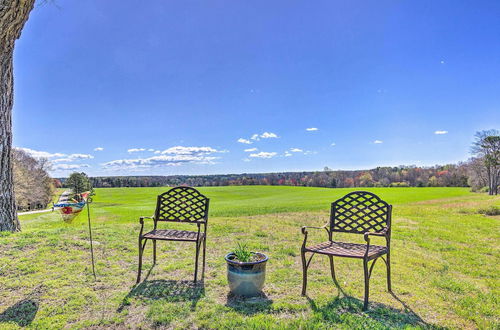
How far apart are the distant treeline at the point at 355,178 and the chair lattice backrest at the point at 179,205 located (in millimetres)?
46029

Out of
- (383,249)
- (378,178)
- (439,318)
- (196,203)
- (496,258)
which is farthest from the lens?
(378,178)

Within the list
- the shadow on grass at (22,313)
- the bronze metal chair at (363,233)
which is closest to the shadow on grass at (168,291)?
the shadow on grass at (22,313)

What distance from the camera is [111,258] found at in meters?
5.74

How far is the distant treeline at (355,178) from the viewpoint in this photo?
53969 millimetres

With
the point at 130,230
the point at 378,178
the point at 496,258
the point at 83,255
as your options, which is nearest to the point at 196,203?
the point at 83,255

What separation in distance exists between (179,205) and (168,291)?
1.45 m

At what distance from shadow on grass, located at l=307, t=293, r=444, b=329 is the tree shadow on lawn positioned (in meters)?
1.60

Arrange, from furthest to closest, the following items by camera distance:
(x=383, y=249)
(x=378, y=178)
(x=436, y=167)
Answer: (x=436, y=167) → (x=378, y=178) → (x=383, y=249)

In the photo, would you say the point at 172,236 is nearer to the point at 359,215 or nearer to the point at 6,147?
the point at 359,215

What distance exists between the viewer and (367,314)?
3.54 meters

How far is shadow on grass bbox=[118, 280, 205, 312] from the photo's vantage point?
12.9ft

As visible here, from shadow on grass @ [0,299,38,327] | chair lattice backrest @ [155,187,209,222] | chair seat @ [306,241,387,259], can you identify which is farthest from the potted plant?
shadow on grass @ [0,299,38,327]

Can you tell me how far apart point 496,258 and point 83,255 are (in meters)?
9.33

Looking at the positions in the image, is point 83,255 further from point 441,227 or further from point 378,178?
point 378,178
